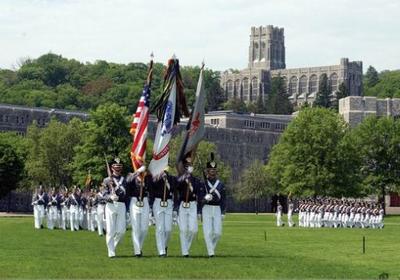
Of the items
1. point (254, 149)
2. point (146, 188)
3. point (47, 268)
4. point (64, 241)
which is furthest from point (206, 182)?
point (254, 149)

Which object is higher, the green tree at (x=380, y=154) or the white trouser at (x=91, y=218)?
the green tree at (x=380, y=154)

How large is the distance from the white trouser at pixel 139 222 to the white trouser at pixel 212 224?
5.25ft

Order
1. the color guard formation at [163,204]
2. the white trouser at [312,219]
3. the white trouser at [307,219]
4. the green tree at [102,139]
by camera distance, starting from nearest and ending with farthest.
→ the color guard formation at [163,204] < the white trouser at [312,219] < the white trouser at [307,219] < the green tree at [102,139]

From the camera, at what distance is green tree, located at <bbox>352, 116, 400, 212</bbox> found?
363ft

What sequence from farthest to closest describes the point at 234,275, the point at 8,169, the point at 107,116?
the point at 8,169 → the point at 107,116 → the point at 234,275

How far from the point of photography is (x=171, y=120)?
105ft

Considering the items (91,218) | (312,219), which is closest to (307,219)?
(312,219)

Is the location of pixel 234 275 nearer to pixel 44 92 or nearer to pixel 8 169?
pixel 8 169

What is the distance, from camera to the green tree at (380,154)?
111 m

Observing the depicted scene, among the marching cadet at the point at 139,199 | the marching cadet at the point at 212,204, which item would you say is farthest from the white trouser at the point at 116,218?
the marching cadet at the point at 212,204

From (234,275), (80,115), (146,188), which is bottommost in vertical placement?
(234,275)

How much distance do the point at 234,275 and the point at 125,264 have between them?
3.43m

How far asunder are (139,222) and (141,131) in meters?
3.27

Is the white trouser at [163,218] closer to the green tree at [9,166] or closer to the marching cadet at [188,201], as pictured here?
the marching cadet at [188,201]
